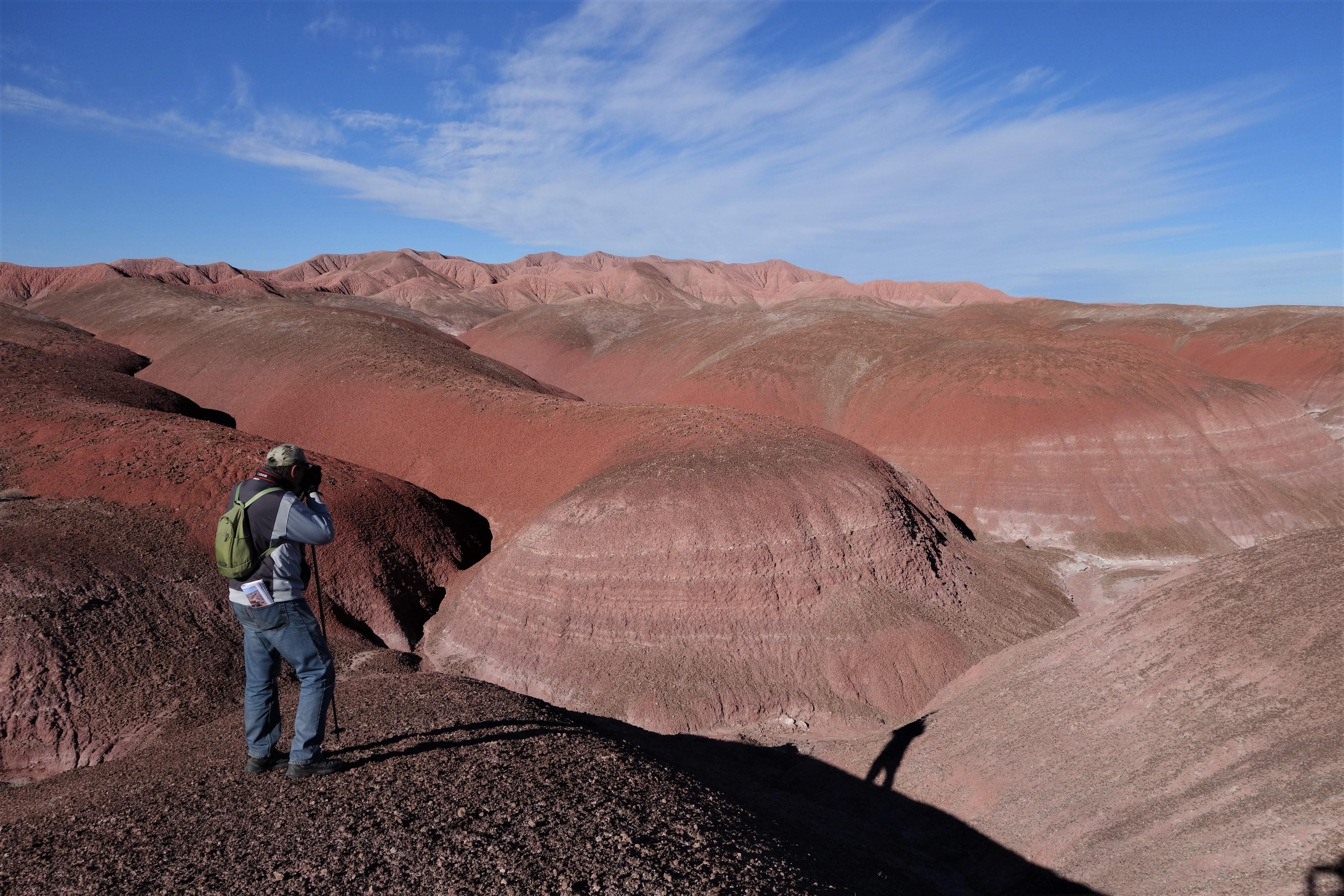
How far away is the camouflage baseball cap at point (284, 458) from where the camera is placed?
5.72 m

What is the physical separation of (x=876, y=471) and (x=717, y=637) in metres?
6.65

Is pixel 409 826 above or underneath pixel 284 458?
underneath

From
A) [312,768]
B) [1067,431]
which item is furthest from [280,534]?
[1067,431]

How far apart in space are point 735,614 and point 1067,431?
66.7 ft

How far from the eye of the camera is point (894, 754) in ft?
37.2

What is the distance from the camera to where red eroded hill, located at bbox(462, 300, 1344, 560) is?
85.9 ft

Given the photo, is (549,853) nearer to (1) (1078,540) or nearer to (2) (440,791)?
(2) (440,791)

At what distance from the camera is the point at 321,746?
6426 mm

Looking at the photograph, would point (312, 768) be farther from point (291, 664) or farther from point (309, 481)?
point (309, 481)

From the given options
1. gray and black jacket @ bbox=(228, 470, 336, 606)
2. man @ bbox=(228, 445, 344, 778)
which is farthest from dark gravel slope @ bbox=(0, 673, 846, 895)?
gray and black jacket @ bbox=(228, 470, 336, 606)

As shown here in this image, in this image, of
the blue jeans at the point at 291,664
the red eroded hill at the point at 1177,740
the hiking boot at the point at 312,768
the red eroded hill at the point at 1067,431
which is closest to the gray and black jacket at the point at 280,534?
the blue jeans at the point at 291,664

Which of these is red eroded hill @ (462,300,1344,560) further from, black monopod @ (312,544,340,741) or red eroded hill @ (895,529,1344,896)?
black monopod @ (312,544,340,741)

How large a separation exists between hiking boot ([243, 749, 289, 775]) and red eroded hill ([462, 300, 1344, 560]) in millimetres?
26313

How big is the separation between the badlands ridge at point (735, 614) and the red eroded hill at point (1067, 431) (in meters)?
0.16
